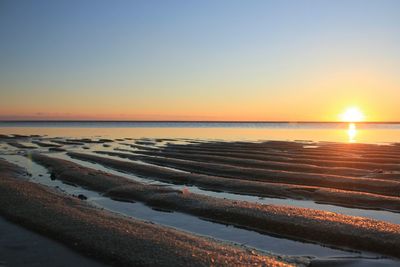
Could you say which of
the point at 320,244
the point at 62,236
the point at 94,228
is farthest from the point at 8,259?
the point at 320,244

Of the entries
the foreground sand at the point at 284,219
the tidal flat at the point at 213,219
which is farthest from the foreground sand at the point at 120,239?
the foreground sand at the point at 284,219

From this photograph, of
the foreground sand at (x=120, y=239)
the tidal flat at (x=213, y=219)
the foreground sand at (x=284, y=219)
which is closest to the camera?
the foreground sand at (x=120, y=239)

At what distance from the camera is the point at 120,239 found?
10680 millimetres

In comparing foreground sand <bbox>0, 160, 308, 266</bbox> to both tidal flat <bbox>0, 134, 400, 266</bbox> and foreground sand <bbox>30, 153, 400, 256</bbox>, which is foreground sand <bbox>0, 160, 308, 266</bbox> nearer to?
tidal flat <bbox>0, 134, 400, 266</bbox>

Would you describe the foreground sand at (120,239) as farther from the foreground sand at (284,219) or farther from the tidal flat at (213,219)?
the foreground sand at (284,219)

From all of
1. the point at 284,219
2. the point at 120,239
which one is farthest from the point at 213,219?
the point at 120,239

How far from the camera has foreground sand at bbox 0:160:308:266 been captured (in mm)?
9289

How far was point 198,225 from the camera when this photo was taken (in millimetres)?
13359

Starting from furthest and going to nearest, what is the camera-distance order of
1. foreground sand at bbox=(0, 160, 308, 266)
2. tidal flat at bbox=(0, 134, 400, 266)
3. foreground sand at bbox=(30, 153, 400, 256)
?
foreground sand at bbox=(30, 153, 400, 256) < tidal flat at bbox=(0, 134, 400, 266) < foreground sand at bbox=(0, 160, 308, 266)

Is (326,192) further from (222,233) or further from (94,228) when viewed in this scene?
(94,228)

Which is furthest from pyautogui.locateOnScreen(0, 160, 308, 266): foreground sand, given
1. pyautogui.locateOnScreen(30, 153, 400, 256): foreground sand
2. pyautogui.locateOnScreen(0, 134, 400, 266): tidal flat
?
pyautogui.locateOnScreen(30, 153, 400, 256): foreground sand

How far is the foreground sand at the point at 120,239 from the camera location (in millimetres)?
9289

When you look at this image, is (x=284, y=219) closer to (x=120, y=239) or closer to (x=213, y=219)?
(x=213, y=219)

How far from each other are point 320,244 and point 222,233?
268 cm
